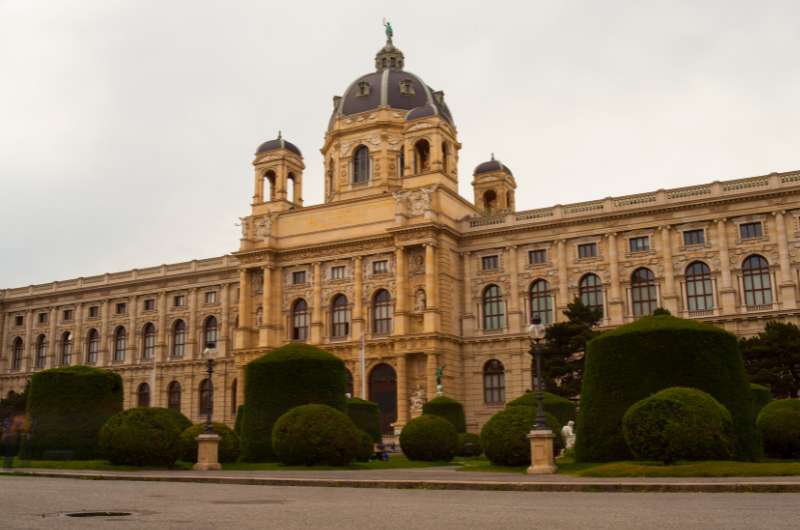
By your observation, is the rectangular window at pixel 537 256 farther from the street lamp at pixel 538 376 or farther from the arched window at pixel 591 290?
the street lamp at pixel 538 376

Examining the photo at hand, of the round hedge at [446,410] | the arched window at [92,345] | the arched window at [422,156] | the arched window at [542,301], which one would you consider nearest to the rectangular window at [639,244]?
the arched window at [542,301]

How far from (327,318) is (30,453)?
3051cm

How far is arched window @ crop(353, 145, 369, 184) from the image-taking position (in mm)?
67812

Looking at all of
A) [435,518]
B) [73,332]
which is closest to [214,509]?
[435,518]

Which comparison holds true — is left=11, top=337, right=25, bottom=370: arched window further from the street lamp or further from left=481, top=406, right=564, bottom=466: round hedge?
the street lamp

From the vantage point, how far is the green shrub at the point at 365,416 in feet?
125

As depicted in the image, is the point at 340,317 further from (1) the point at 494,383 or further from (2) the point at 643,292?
(2) the point at 643,292

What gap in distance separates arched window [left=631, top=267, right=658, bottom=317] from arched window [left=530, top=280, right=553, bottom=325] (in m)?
5.64

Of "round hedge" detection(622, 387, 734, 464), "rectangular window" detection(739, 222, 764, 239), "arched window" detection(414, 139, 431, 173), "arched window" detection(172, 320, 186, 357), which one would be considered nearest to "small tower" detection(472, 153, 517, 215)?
"arched window" detection(414, 139, 431, 173)

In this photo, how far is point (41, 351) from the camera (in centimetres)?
8050

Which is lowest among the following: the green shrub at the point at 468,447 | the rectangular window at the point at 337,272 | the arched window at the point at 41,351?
the green shrub at the point at 468,447

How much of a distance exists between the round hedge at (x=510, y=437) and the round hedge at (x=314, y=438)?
4.92 metres

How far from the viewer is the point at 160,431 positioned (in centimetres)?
2859

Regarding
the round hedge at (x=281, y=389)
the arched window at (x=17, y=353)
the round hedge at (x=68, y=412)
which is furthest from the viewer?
the arched window at (x=17, y=353)
